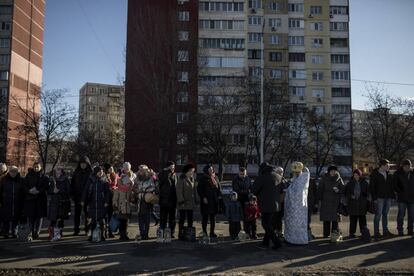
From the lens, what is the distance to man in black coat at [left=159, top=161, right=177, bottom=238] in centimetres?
1152

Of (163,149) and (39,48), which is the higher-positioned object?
(39,48)

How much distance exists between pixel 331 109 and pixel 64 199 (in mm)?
58673

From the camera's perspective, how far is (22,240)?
11047 millimetres

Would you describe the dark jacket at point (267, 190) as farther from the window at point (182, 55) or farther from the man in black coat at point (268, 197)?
the window at point (182, 55)

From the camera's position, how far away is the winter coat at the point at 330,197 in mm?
11602

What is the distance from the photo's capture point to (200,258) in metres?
9.10

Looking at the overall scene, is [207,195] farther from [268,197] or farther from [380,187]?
[380,187]

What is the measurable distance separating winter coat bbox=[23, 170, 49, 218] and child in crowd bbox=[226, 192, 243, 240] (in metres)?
4.84

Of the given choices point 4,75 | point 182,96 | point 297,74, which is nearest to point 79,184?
point 182,96

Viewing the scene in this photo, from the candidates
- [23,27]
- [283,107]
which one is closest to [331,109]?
[283,107]

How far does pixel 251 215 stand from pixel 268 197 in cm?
159

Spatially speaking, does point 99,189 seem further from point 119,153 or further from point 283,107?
point 119,153

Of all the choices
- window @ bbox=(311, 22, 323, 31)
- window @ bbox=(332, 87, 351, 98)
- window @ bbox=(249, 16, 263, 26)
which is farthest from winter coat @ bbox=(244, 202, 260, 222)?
window @ bbox=(311, 22, 323, 31)

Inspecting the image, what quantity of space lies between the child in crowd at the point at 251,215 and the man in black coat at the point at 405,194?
4306 millimetres
